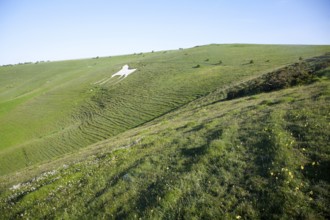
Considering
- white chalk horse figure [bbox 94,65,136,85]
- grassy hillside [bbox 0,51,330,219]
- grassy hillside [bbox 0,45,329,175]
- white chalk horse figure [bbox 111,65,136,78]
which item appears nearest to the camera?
grassy hillside [bbox 0,51,330,219]

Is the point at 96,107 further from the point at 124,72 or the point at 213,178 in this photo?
the point at 213,178

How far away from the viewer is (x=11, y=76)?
13012cm

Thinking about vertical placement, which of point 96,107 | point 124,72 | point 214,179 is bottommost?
point 96,107

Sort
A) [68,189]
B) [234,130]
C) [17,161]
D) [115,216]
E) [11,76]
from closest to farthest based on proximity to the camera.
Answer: [115,216] < [68,189] < [234,130] < [17,161] < [11,76]

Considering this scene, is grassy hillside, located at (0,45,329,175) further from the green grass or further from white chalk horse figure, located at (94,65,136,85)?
the green grass

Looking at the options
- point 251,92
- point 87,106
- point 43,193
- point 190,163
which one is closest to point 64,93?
point 87,106

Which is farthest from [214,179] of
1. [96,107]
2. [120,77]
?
[120,77]

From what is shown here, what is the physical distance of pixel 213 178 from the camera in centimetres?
1109

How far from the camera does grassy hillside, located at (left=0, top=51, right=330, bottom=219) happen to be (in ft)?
30.0

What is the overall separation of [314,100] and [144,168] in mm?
14378

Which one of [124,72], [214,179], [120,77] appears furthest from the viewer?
[124,72]

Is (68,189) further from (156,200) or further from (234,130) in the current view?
(234,130)

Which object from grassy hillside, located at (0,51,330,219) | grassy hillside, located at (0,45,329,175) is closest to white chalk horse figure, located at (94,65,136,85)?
grassy hillside, located at (0,45,329,175)

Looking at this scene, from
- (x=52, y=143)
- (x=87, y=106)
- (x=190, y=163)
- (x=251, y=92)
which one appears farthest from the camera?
(x=87, y=106)
